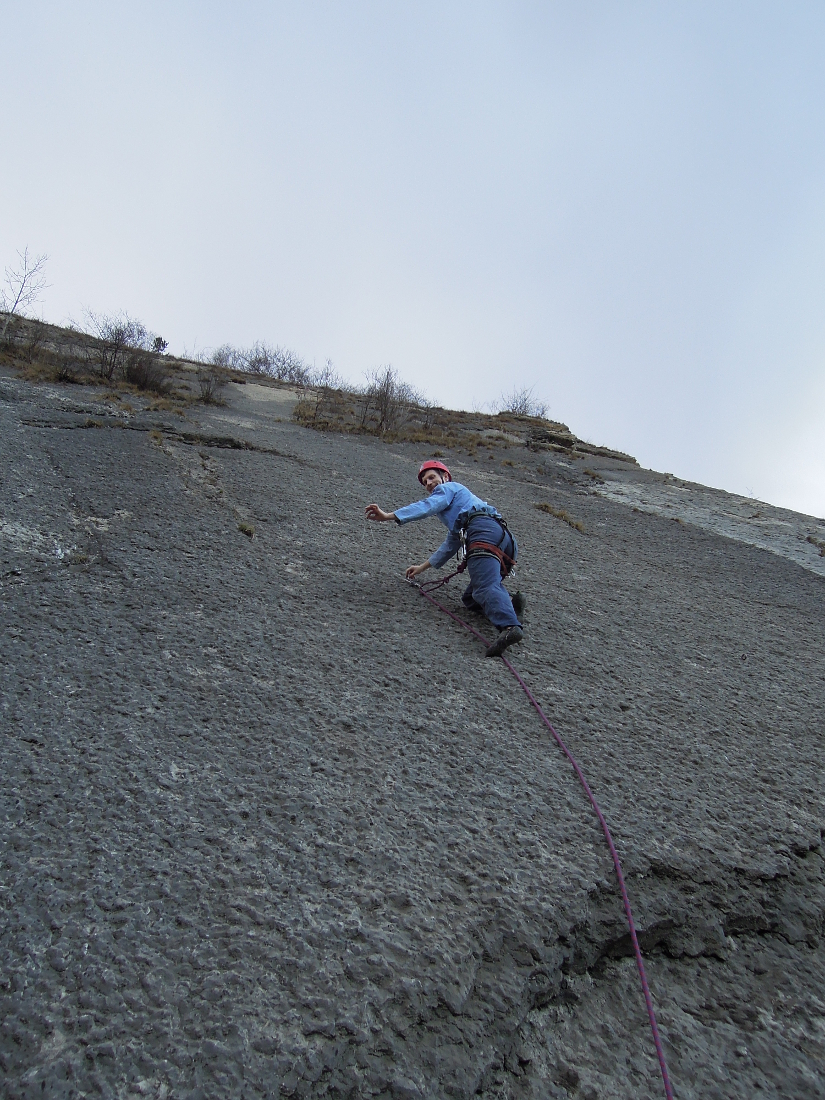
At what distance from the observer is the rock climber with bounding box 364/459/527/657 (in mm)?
4168

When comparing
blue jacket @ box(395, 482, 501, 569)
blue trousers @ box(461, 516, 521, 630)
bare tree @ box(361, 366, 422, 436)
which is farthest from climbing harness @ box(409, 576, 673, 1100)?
bare tree @ box(361, 366, 422, 436)

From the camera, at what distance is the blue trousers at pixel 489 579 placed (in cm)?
410

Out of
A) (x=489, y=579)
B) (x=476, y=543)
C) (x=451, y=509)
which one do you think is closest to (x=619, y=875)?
(x=489, y=579)

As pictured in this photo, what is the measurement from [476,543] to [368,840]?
8.61ft

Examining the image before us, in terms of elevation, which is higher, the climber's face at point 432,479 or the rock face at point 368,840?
the climber's face at point 432,479

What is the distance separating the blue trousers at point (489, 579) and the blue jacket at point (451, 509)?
10 centimetres

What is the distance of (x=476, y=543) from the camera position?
4.44 m

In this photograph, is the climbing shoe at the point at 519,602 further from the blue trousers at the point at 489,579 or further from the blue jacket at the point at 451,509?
the blue jacket at the point at 451,509

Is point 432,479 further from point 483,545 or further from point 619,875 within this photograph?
point 619,875

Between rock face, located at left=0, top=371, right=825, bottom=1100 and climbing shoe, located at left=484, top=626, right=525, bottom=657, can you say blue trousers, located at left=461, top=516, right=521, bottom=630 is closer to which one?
climbing shoe, located at left=484, top=626, right=525, bottom=657

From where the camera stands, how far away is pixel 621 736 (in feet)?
10.3

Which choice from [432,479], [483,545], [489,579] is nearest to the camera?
[489,579]

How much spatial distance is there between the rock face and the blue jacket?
1.82 feet

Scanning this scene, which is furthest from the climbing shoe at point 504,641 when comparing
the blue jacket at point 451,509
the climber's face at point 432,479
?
the climber's face at point 432,479
